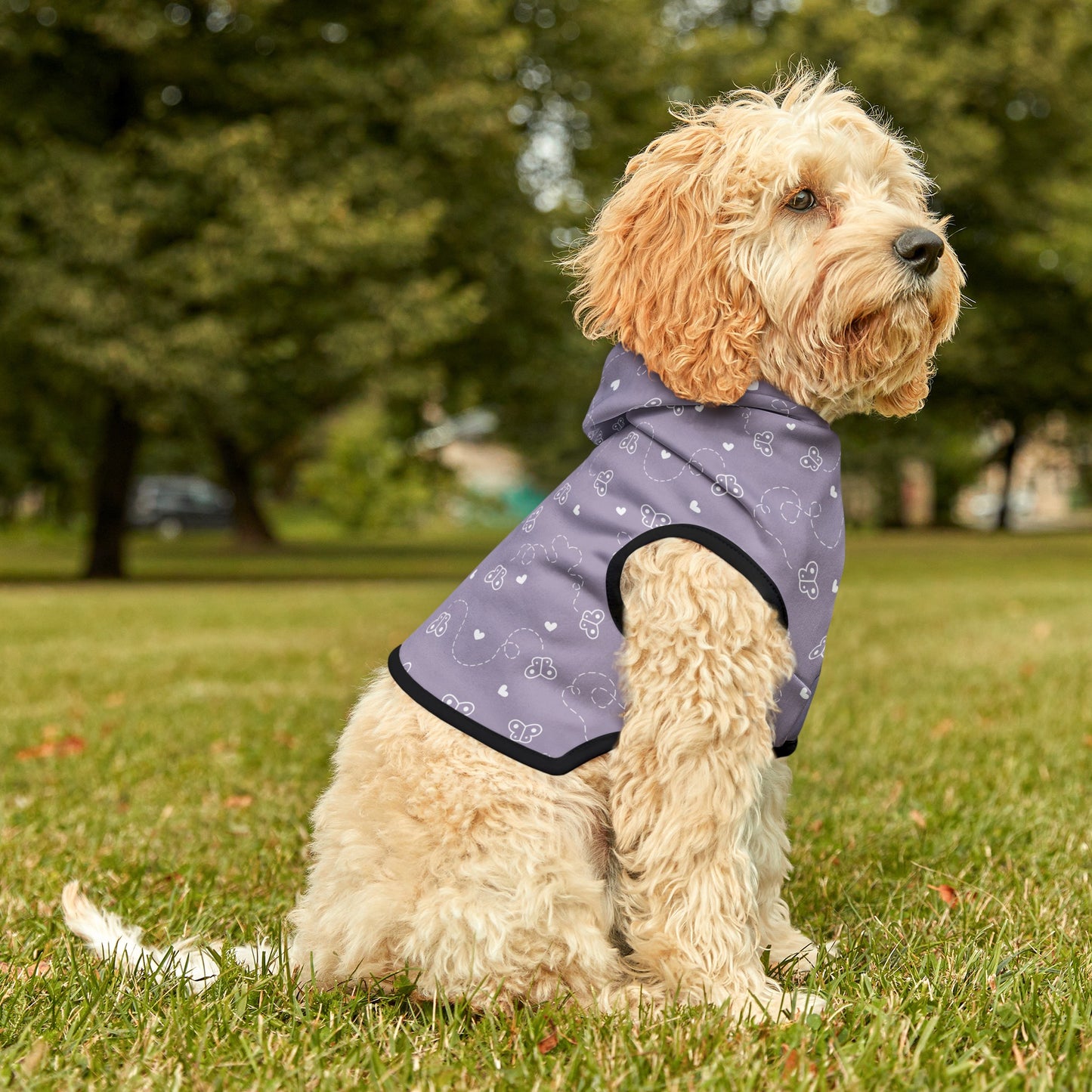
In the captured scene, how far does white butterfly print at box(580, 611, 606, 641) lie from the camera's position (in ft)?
9.23

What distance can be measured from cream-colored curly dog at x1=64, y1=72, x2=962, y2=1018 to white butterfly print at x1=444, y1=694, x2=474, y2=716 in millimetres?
55

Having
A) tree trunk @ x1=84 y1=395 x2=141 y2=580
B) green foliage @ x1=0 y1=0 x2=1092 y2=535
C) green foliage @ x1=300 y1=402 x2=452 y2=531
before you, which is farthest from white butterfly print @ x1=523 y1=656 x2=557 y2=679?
green foliage @ x1=300 y1=402 x2=452 y2=531

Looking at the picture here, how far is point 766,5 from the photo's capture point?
25.7 m

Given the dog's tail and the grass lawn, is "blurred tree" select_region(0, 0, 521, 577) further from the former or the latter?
the dog's tail

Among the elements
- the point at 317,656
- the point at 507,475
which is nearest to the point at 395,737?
the point at 317,656

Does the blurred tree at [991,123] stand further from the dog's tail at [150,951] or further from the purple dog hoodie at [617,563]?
the dog's tail at [150,951]

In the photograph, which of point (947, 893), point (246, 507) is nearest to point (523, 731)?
point (947, 893)

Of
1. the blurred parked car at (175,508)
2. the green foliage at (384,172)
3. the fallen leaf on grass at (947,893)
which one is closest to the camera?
the fallen leaf on grass at (947,893)

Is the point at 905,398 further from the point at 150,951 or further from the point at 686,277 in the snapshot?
the point at 150,951

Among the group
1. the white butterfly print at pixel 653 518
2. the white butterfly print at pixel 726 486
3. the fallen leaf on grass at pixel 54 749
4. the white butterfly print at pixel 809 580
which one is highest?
the white butterfly print at pixel 726 486

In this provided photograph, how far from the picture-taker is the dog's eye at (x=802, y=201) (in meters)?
2.93

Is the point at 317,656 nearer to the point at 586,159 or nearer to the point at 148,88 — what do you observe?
the point at 148,88

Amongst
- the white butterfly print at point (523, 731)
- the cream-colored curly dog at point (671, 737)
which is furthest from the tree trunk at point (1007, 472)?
the white butterfly print at point (523, 731)

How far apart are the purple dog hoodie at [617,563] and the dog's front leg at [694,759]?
0.06m
